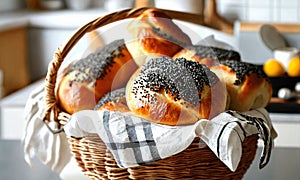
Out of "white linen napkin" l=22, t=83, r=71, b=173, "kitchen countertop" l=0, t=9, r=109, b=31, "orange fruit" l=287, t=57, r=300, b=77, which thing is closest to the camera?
"white linen napkin" l=22, t=83, r=71, b=173

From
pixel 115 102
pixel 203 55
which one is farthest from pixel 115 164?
pixel 203 55

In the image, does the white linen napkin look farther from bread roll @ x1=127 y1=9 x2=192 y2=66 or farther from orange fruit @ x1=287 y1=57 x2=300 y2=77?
orange fruit @ x1=287 y1=57 x2=300 y2=77

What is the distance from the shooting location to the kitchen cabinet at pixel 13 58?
3160 millimetres

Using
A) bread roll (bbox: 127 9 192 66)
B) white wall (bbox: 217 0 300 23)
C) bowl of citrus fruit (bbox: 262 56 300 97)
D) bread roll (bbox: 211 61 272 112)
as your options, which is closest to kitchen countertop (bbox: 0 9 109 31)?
white wall (bbox: 217 0 300 23)

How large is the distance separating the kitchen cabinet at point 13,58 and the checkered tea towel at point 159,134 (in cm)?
235

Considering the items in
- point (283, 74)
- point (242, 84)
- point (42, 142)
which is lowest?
point (283, 74)

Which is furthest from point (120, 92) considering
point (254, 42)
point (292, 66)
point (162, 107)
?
point (254, 42)

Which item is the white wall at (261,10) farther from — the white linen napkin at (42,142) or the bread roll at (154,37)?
the white linen napkin at (42,142)

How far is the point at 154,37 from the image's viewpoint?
0.92 m

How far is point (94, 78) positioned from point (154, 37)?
0.35 feet

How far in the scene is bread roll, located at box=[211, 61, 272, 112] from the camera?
844 millimetres

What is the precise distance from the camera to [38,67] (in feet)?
11.5

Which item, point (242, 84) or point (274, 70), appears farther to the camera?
point (274, 70)

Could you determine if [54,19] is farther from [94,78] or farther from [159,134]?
[159,134]
